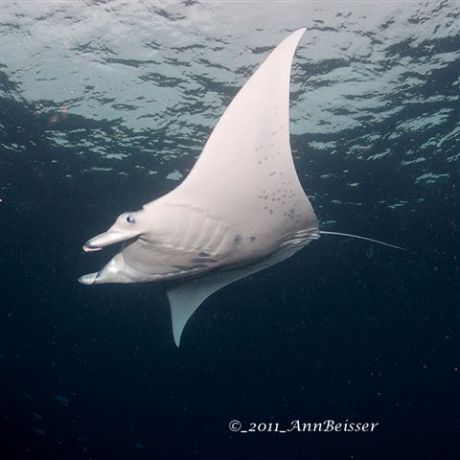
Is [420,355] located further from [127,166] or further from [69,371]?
[127,166]

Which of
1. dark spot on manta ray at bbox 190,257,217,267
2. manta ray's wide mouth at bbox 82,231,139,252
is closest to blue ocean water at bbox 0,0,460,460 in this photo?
dark spot on manta ray at bbox 190,257,217,267

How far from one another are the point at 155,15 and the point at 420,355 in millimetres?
34168

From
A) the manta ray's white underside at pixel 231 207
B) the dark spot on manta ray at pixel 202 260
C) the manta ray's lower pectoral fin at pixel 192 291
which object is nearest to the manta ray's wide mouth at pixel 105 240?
the manta ray's white underside at pixel 231 207

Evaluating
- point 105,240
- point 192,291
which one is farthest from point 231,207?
point 192,291

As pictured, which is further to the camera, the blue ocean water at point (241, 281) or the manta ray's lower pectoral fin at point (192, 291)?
the blue ocean water at point (241, 281)

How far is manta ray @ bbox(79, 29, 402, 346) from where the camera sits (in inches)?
138

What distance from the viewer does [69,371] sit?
1266 inches

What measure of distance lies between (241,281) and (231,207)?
56.2ft

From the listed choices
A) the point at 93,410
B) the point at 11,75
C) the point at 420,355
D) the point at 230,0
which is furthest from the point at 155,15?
the point at 420,355

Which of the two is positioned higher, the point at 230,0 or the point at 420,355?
the point at 230,0

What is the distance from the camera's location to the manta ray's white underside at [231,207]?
3518 mm

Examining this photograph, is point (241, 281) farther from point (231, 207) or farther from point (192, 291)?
point (231, 207)

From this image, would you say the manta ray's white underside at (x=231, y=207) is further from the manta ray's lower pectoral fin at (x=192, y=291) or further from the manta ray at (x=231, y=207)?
the manta ray's lower pectoral fin at (x=192, y=291)

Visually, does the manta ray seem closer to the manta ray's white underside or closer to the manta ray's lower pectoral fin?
the manta ray's white underside
